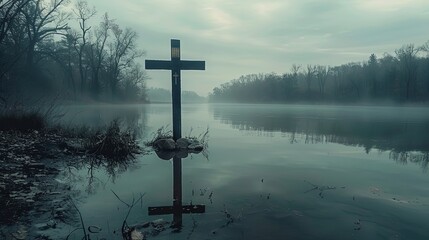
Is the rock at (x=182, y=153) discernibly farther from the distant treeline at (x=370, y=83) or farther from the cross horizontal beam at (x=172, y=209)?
the distant treeline at (x=370, y=83)

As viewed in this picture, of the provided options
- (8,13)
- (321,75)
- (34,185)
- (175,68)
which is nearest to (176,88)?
(175,68)

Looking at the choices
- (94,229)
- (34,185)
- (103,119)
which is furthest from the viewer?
(103,119)

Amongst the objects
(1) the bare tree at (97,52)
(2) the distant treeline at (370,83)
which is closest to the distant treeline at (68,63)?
(1) the bare tree at (97,52)

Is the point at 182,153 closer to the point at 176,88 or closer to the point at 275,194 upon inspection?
the point at 176,88

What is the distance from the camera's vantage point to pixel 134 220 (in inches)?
177

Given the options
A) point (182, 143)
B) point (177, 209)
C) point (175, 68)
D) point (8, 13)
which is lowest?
point (177, 209)

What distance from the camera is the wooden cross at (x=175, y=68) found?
12.1m

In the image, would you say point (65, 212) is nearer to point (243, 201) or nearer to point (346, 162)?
point (243, 201)

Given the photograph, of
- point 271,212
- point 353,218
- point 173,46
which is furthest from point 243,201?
point 173,46

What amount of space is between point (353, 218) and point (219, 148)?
7457mm

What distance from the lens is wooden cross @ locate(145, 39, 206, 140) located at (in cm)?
1215

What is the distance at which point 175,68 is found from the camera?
1235 centimetres

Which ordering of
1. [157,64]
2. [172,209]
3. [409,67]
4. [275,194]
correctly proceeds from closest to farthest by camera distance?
[172,209]
[275,194]
[157,64]
[409,67]

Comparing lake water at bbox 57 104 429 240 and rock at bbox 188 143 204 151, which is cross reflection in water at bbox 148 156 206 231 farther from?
rock at bbox 188 143 204 151
